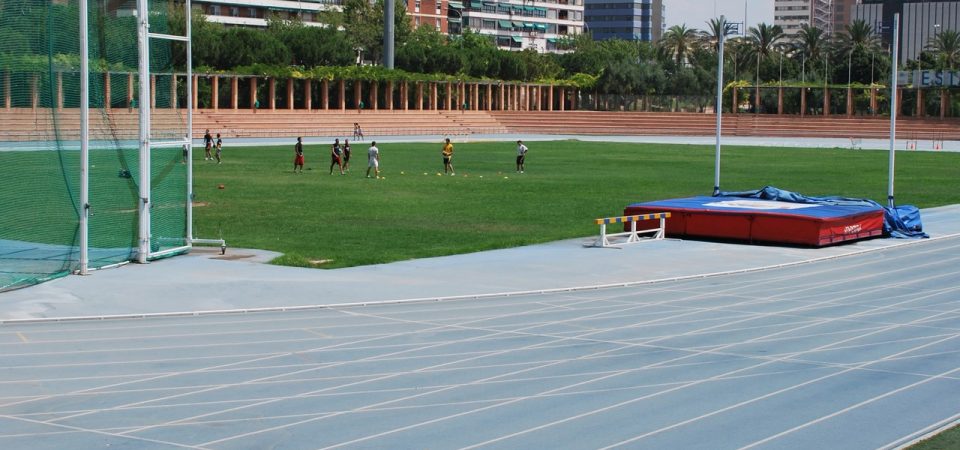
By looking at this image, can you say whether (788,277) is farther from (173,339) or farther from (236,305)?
(173,339)

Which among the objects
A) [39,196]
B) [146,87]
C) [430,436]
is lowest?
[430,436]

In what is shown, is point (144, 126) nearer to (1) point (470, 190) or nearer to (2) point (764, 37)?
(1) point (470, 190)

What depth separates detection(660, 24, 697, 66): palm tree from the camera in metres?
158

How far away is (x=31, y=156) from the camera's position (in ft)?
76.7

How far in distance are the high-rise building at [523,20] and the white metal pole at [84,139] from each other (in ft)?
509

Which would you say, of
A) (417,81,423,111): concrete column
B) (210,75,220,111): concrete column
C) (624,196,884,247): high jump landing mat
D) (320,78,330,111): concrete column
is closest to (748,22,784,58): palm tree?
(417,81,423,111): concrete column

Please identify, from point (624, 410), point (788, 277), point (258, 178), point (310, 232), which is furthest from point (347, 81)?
point (624, 410)

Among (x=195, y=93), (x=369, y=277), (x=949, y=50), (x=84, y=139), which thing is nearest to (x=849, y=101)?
(x=949, y=50)

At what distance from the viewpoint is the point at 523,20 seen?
187750 millimetres

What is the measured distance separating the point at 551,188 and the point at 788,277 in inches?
843

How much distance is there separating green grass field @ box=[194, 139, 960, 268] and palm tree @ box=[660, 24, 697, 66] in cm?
8499

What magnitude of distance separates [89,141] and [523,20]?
16834cm

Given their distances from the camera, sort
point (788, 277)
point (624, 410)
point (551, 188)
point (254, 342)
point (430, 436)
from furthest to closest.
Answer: point (551, 188) < point (788, 277) < point (254, 342) < point (624, 410) < point (430, 436)

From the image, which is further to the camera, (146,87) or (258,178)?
(258,178)
